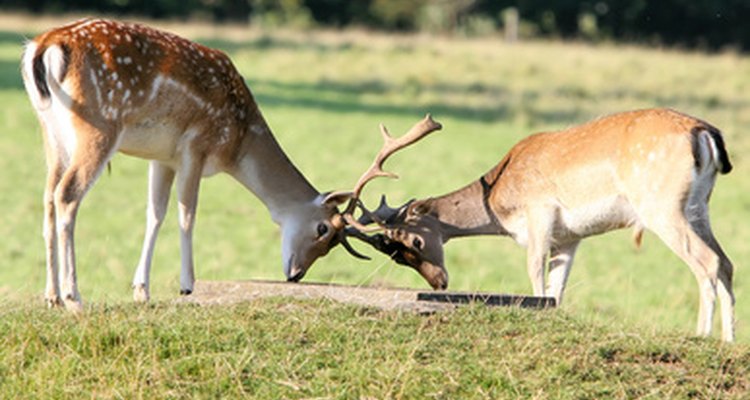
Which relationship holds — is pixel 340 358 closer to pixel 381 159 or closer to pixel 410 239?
pixel 381 159

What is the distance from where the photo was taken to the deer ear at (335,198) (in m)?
9.88

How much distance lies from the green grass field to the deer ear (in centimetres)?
134

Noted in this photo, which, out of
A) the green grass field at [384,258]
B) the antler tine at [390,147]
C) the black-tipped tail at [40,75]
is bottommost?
the green grass field at [384,258]

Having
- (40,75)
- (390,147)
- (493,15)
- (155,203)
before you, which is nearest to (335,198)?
(390,147)

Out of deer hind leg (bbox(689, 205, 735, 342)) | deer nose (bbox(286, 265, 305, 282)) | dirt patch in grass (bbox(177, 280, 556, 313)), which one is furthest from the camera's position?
deer nose (bbox(286, 265, 305, 282))

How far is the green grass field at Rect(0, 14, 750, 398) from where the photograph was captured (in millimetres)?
6910

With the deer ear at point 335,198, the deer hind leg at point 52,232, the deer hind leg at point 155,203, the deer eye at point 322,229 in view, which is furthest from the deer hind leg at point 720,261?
the deer hind leg at point 52,232

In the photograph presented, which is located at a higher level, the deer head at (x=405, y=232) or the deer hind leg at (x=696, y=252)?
the deer hind leg at (x=696, y=252)

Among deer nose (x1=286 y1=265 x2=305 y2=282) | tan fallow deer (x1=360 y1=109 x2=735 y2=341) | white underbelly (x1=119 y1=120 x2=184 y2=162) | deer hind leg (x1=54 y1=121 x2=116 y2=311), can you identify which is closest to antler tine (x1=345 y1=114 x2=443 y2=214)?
tan fallow deer (x1=360 y1=109 x2=735 y2=341)

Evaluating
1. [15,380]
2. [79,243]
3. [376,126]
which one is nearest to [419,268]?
[15,380]

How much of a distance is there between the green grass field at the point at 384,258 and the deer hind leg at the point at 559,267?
0.32 m

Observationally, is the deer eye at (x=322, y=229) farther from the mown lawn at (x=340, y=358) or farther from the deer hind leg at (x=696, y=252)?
the deer hind leg at (x=696, y=252)

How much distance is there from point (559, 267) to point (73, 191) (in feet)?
12.3

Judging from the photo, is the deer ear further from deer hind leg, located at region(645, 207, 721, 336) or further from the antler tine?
deer hind leg, located at region(645, 207, 721, 336)
